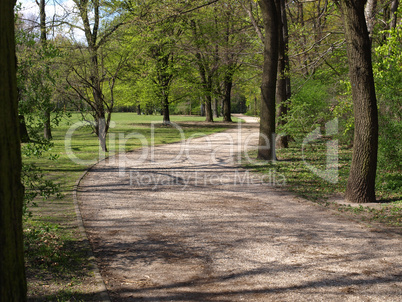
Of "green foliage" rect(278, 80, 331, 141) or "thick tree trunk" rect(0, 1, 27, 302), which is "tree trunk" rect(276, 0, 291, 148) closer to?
"green foliage" rect(278, 80, 331, 141)

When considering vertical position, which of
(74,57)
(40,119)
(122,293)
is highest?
(74,57)

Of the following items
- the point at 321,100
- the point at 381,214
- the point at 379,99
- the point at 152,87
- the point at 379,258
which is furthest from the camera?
the point at 152,87

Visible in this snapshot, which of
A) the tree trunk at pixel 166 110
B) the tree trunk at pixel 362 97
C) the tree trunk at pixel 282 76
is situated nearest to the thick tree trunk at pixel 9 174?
the tree trunk at pixel 362 97

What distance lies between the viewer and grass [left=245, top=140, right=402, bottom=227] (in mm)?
8070

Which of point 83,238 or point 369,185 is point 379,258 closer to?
point 369,185

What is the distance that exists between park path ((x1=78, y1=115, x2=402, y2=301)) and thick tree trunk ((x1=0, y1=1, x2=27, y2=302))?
1.67m

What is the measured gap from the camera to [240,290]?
4.69 m

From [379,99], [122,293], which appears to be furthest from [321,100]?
[122,293]

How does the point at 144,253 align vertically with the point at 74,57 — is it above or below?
below

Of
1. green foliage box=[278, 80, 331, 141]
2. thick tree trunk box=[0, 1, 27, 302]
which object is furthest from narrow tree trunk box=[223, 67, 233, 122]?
thick tree trunk box=[0, 1, 27, 302]

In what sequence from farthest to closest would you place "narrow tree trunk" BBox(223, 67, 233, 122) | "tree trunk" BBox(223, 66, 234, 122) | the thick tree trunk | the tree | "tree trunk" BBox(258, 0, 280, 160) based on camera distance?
"narrow tree trunk" BBox(223, 67, 233, 122) → "tree trunk" BBox(223, 66, 234, 122) → the tree → "tree trunk" BBox(258, 0, 280, 160) → the thick tree trunk

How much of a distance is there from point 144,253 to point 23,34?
146 inches

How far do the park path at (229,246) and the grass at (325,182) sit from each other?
1.73 ft

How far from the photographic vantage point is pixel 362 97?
8.52 m
